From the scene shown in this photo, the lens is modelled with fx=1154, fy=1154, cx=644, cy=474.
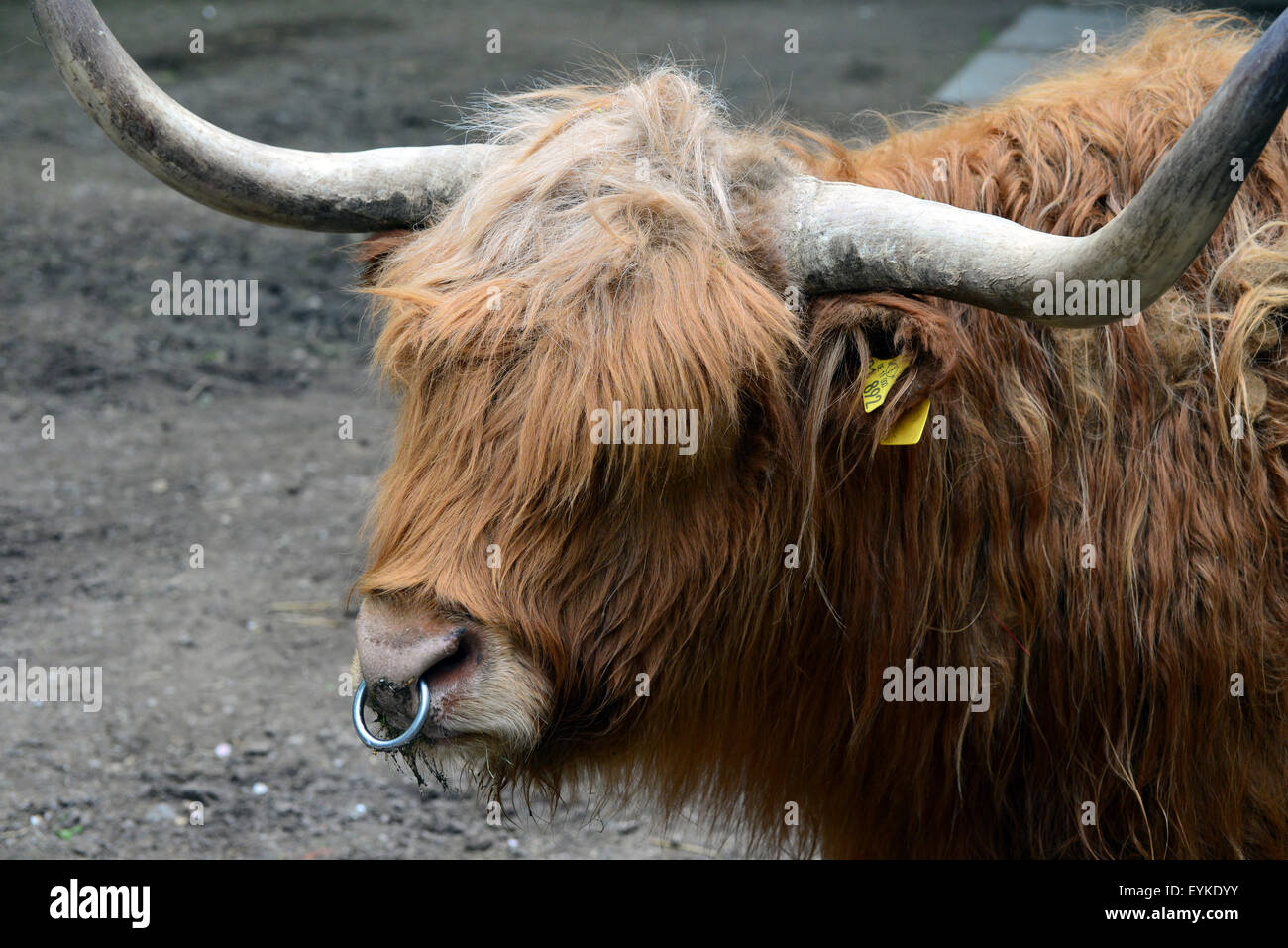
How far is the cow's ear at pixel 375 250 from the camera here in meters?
3.29

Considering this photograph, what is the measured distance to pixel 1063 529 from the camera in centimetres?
288

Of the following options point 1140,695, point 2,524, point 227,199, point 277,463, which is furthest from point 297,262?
point 1140,695

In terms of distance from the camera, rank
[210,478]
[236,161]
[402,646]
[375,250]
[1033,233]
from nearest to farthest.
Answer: [1033,233] < [402,646] < [236,161] < [375,250] < [210,478]

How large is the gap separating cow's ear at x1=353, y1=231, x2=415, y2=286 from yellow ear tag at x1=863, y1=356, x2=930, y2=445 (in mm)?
1370

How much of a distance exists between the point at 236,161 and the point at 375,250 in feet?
1.45

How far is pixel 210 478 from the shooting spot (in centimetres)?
645

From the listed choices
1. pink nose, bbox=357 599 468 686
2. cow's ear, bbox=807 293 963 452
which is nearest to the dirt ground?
cow's ear, bbox=807 293 963 452

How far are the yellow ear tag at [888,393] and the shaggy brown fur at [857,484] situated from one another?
0.03 metres

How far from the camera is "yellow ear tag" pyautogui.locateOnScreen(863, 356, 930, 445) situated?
267cm
